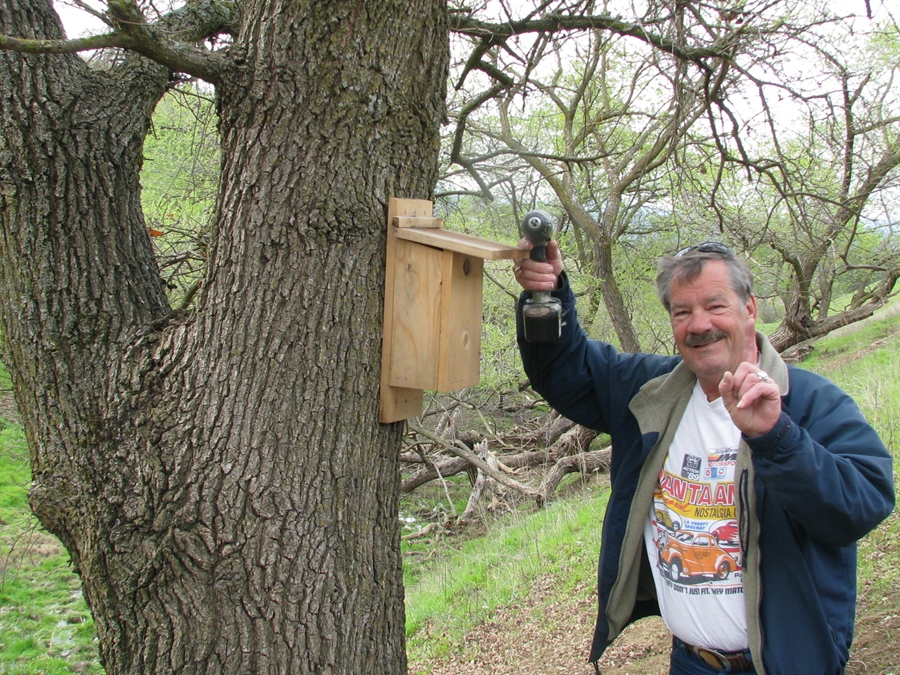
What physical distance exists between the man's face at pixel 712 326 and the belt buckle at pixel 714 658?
78cm

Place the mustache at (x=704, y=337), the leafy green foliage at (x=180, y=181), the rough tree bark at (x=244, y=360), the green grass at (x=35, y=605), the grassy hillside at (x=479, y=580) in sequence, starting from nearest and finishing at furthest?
1. the rough tree bark at (x=244, y=360)
2. the mustache at (x=704, y=337)
3. the grassy hillside at (x=479, y=580)
4. the leafy green foliage at (x=180, y=181)
5. the green grass at (x=35, y=605)

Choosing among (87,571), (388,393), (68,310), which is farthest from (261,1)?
(87,571)

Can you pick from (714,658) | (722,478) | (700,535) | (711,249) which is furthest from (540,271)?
(714,658)

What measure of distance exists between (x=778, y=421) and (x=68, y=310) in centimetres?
209

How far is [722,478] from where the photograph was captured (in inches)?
85.0

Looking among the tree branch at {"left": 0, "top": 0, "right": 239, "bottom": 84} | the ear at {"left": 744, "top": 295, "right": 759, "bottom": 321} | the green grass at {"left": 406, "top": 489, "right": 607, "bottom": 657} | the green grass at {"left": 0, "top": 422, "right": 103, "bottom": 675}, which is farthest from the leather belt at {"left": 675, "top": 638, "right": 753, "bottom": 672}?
the green grass at {"left": 0, "top": 422, "right": 103, "bottom": 675}

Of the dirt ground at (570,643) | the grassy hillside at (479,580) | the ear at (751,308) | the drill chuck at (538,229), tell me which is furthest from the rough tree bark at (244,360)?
the grassy hillside at (479,580)

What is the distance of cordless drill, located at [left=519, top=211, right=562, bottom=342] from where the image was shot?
7.72ft

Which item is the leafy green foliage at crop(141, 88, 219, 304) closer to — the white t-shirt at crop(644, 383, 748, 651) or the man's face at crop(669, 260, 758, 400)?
the man's face at crop(669, 260, 758, 400)

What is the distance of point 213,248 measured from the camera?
7.36ft

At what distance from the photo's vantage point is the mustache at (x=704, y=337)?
7.33 feet

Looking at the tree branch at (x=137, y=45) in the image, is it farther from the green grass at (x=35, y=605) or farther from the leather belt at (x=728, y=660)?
the green grass at (x=35, y=605)

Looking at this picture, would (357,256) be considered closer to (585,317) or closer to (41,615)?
(41,615)

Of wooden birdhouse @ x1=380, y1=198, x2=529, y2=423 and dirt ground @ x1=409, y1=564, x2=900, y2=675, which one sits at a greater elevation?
wooden birdhouse @ x1=380, y1=198, x2=529, y2=423
